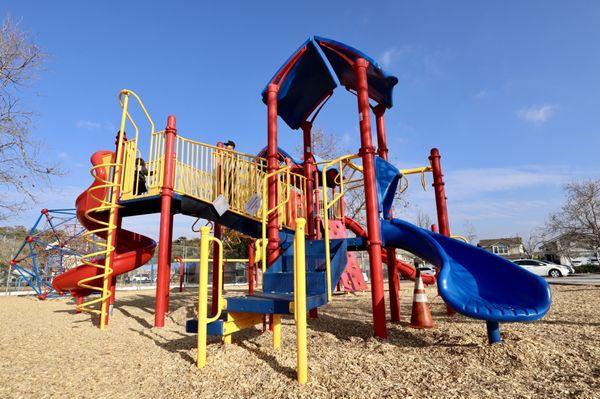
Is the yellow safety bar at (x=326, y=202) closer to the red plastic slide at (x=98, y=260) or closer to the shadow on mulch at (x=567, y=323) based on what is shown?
the shadow on mulch at (x=567, y=323)

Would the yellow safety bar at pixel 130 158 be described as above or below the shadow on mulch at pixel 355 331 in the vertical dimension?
above

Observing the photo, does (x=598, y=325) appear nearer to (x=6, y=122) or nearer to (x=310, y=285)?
(x=310, y=285)

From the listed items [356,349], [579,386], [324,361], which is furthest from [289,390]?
[579,386]

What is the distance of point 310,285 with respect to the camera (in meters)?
4.64

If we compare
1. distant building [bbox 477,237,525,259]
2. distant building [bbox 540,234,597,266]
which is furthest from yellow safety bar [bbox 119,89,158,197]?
distant building [bbox 477,237,525,259]

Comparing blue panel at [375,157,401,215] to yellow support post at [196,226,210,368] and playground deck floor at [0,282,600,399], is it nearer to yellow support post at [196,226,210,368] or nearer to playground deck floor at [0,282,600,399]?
playground deck floor at [0,282,600,399]

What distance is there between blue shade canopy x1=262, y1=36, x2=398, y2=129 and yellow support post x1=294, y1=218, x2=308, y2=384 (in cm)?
437

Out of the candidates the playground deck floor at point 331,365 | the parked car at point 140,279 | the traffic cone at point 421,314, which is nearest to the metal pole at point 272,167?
the playground deck floor at point 331,365

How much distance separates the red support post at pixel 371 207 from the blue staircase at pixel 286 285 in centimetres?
46

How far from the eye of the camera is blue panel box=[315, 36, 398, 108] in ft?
22.0

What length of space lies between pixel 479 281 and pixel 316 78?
224 inches

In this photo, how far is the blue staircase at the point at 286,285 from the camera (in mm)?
3889

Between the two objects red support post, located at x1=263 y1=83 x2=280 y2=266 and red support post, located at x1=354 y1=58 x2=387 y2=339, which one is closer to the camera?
red support post, located at x1=354 y1=58 x2=387 y2=339

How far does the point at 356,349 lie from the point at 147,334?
4009 mm
